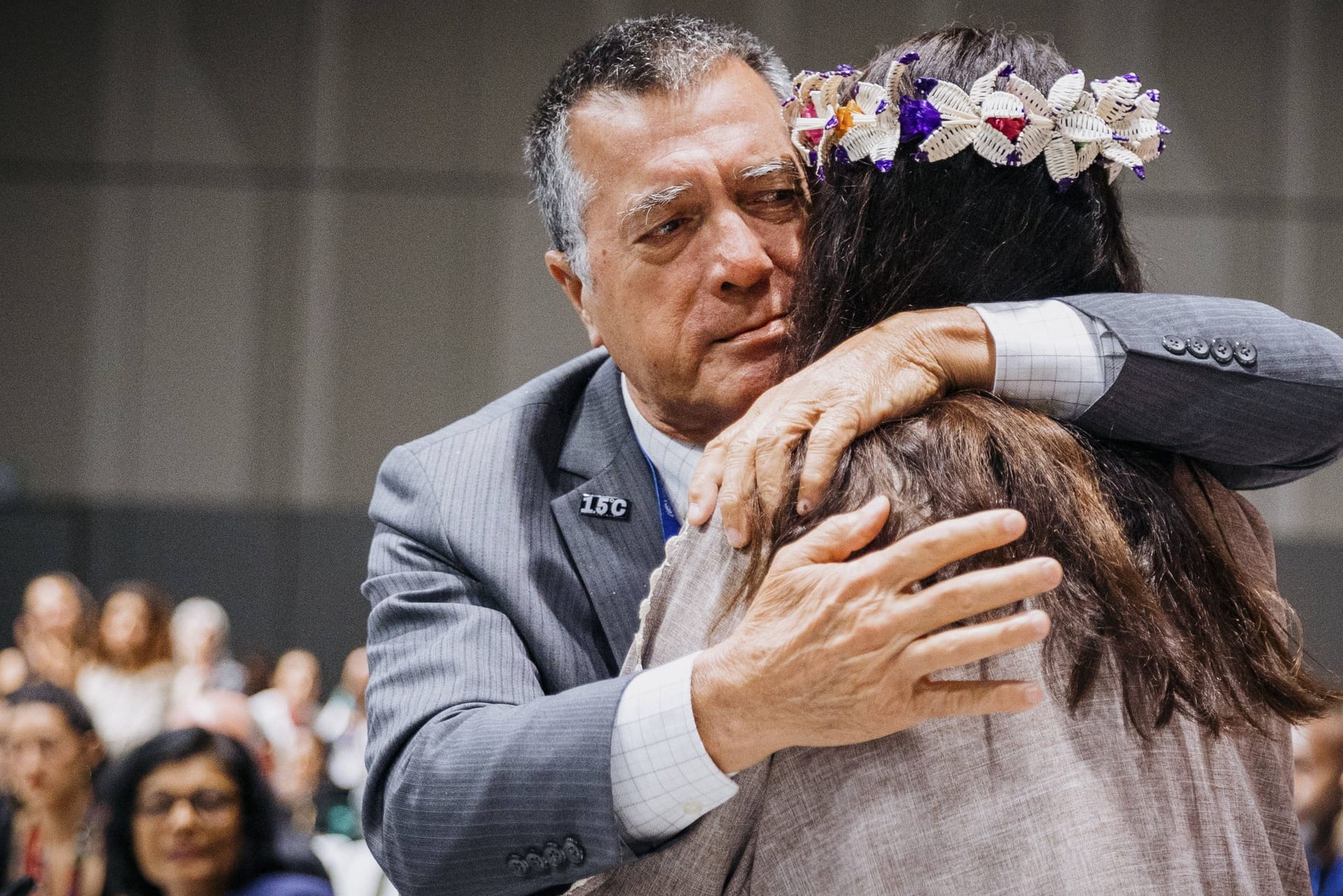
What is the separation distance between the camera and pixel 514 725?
3.90ft

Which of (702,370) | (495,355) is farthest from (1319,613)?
(702,370)

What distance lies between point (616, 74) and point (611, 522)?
614 millimetres

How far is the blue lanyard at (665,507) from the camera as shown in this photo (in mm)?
1655

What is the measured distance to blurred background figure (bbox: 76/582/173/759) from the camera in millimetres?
5195

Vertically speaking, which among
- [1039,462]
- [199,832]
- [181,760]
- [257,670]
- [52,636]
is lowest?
[257,670]

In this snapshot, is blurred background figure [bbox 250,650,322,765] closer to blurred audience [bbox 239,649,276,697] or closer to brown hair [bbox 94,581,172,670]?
blurred audience [bbox 239,649,276,697]

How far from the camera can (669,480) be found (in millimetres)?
1729

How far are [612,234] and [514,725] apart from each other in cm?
74

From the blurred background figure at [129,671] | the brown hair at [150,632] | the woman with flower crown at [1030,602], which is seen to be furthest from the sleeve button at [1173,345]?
the brown hair at [150,632]

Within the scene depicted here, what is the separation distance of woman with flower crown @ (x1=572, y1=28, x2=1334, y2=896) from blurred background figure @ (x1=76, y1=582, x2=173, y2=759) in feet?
14.6

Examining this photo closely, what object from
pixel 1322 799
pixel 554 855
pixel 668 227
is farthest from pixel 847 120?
pixel 1322 799

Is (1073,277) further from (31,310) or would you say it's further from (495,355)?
(31,310)

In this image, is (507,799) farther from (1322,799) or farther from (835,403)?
(1322,799)

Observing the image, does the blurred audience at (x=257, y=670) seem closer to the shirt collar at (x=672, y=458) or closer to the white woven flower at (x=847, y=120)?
the shirt collar at (x=672, y=458)
